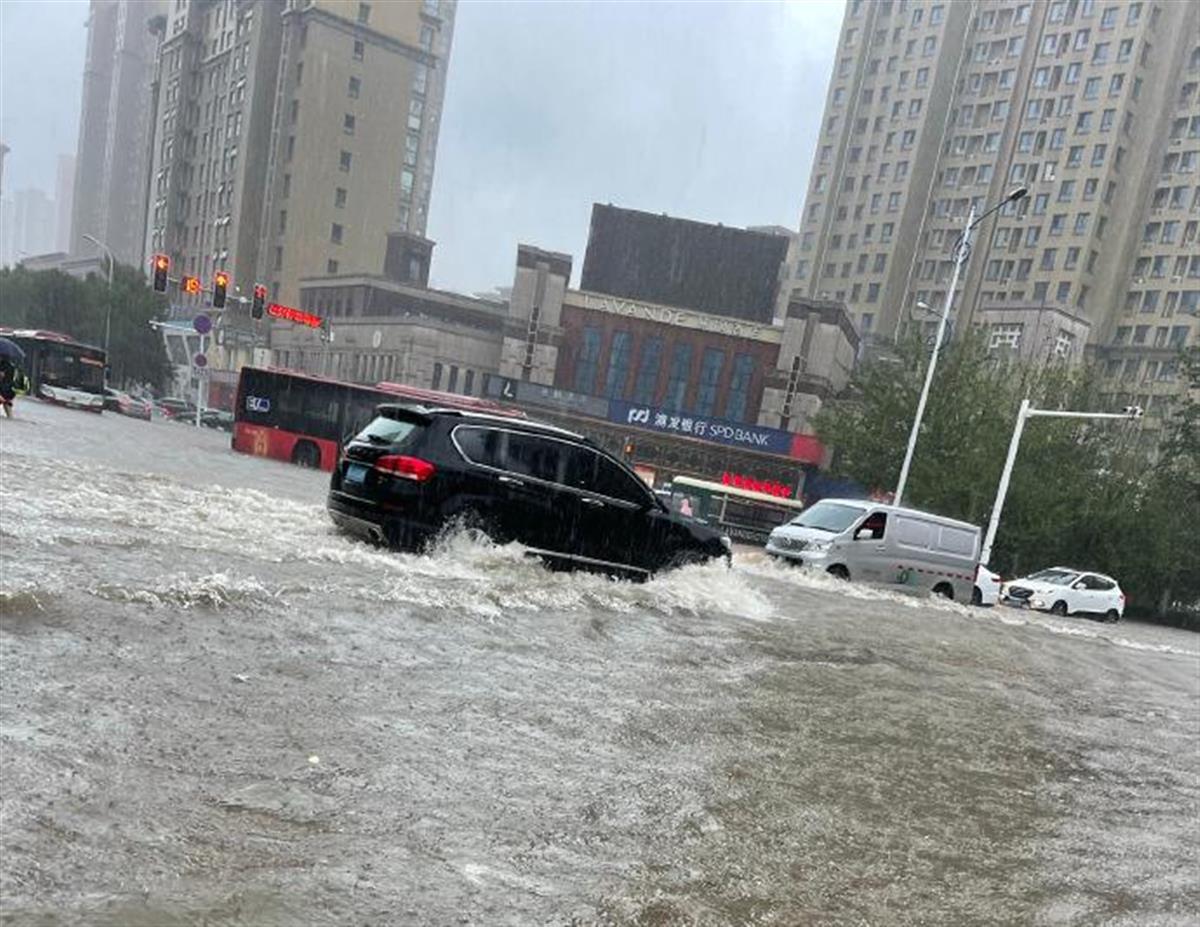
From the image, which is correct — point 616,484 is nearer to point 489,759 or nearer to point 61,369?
point 489,759

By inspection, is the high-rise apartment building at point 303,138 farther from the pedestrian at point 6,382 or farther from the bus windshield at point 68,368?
the pedestrian at point 6,382

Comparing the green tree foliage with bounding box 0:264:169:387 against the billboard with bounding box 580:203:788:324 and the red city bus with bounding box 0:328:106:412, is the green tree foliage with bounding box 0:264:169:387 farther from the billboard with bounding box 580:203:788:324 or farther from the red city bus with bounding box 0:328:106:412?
the billboard with bounding box 580:203:788:324

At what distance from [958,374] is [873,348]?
4670 centimetres

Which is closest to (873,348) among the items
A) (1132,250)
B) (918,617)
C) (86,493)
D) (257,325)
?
(1132,250)

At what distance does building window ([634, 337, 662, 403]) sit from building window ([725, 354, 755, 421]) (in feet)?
16.6

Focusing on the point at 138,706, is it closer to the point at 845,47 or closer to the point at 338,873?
the point at 338,873

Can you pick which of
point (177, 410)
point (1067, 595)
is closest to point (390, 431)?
point (1067, 595)

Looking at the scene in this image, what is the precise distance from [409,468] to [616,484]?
8.14 ft

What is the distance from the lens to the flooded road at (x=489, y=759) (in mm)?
3127

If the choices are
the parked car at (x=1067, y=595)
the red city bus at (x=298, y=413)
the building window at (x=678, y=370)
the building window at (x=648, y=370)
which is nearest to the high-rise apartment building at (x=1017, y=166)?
the building window at (x=678, y=370)

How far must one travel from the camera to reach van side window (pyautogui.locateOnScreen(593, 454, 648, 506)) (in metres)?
9.94

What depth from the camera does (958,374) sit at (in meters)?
34.9

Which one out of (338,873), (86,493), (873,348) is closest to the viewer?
(338,873)

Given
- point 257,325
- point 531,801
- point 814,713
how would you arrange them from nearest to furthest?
1. point 531,801
2. point 814,713
3. point 257,325
